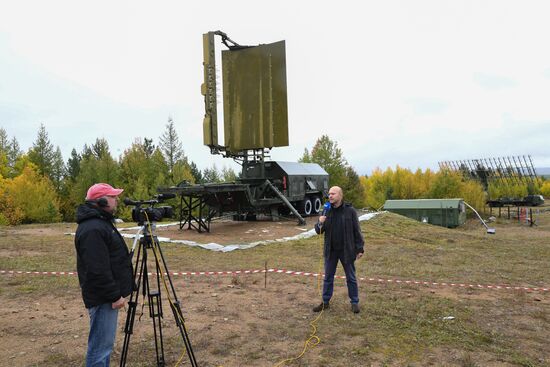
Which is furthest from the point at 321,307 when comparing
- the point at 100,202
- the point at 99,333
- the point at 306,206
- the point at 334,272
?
the point at 306,206

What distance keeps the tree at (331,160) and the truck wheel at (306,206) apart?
20.8m

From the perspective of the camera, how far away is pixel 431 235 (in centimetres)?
1844

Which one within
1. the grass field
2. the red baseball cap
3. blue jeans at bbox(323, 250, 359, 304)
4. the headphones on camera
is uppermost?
the red baseball cap

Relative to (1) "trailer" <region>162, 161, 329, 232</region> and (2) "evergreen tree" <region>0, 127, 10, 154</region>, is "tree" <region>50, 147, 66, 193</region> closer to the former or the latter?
(2) "evergreen tree" <region>0, 127, 10, 154</region>

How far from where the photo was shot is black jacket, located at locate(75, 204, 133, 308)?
3602 mm

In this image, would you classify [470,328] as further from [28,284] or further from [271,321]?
[28,284]

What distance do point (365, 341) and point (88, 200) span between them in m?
3.78

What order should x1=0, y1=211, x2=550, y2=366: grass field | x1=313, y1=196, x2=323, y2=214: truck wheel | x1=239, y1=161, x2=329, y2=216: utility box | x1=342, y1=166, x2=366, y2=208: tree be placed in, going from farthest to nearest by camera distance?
1. x1=342, y1=166, x2=366, y2=208: tree
2. x1=313, y1=196, x2=323, y2=214: truck wheel
3. x1=239, y1=161, x2=329, y2=216: utility box
4. x1=0, y1=211, x2=550, y2=366: grass field

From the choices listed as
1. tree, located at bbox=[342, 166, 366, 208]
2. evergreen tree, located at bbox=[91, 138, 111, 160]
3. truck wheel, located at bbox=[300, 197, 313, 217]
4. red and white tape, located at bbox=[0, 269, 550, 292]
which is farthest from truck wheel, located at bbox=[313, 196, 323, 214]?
evergreen tree, located at bbox=[91, 138, 111, 160]

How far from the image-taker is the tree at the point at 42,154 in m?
50.2

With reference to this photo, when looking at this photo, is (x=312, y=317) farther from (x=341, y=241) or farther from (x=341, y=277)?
(x=341, y=277)

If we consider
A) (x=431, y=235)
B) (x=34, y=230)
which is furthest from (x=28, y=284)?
(x=431, y=235)

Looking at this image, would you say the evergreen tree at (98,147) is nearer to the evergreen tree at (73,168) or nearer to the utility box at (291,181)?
the evergreen tree at (73,168)

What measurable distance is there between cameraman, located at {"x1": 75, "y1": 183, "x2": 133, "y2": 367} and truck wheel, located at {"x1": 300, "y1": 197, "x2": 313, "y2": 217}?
17.4 meters
